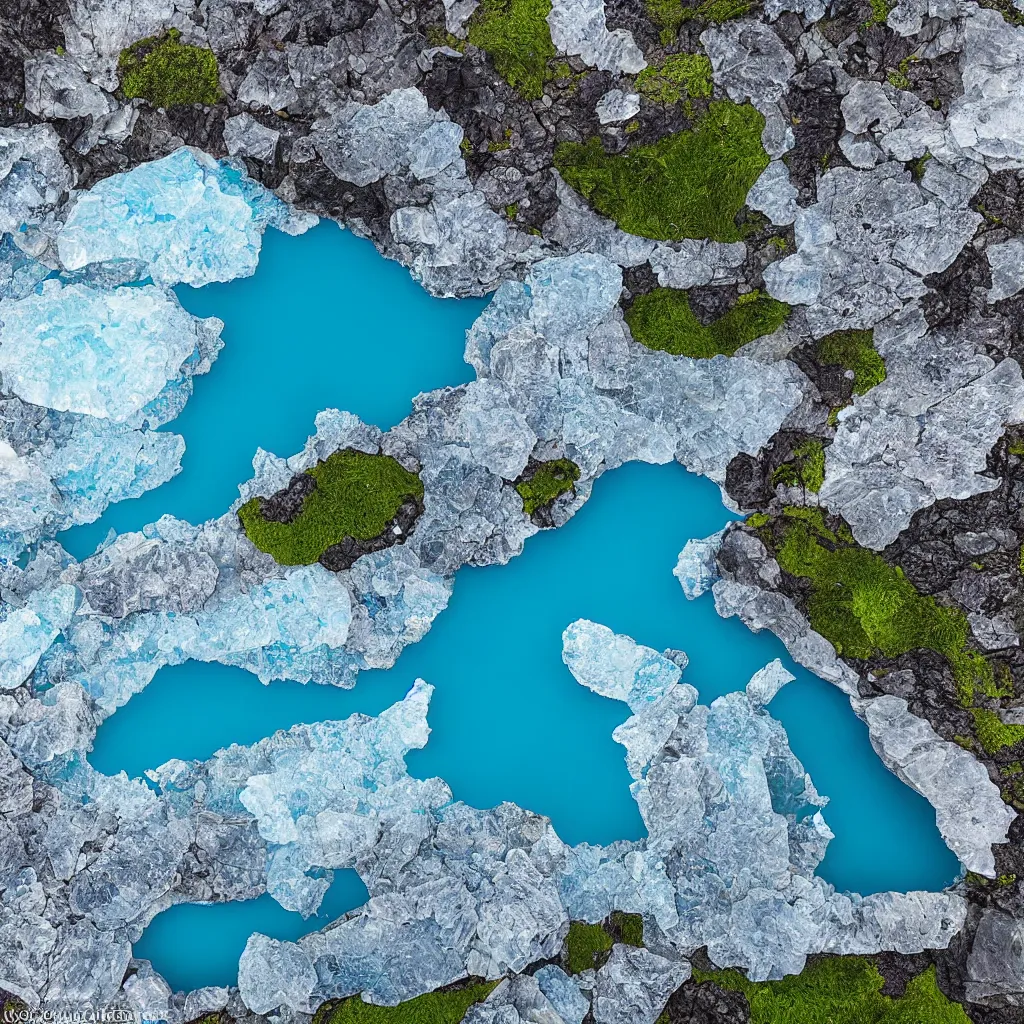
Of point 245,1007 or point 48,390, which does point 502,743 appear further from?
point 48,390

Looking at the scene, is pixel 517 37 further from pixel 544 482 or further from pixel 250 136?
pixel 544 482

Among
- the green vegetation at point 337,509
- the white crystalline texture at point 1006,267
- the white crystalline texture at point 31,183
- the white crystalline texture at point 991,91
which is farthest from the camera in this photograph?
the green vegetation at point 337,509

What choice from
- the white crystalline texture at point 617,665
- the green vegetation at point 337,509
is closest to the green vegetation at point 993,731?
the white crystalline texture at point 617,665

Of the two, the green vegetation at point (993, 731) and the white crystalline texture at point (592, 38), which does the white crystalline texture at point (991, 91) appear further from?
the green vegetation at point (993, 731)

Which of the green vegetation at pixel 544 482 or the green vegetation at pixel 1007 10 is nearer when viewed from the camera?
the green vegetation at pixel 1007 10

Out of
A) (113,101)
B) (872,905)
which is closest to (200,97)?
(113,101)

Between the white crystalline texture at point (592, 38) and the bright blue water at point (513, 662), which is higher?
the white crystalline texture at point (592, 38)
